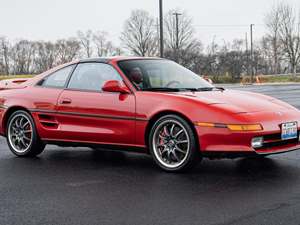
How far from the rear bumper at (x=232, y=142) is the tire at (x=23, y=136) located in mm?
2587

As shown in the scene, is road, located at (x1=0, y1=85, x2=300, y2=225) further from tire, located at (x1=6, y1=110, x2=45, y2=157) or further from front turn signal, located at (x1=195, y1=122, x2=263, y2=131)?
front turn signal, located at (x1=195, y1=122, x2=263, y2=131)

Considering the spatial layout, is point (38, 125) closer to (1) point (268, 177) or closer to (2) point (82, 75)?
(2) point (82, 75)

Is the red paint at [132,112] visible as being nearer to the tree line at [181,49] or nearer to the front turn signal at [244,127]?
the front turn signal at [244,127]

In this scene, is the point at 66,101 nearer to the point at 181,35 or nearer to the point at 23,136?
the point at 23,136

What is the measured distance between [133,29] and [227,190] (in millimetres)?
70282

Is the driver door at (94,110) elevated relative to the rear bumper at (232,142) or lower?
elevated

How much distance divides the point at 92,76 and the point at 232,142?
2.21 m

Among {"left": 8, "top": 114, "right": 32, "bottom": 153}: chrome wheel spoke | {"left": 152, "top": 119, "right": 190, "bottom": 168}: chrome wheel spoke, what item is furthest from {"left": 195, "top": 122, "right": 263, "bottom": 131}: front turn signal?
{"left": 8, "top": 114, "right": 32, "bottom": 153}: chrome wheel spoke

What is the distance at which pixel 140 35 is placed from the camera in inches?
2884

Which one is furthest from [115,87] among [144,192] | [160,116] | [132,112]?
[144,192]

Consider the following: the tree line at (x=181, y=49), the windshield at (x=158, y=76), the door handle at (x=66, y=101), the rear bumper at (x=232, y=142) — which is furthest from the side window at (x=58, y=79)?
the tree line at (x=181, y=49)

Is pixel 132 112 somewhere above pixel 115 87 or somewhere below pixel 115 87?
below

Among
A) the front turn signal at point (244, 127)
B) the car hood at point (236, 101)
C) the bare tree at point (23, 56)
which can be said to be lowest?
the front turn signal at point (244, 127)

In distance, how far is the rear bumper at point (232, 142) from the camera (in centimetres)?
547
